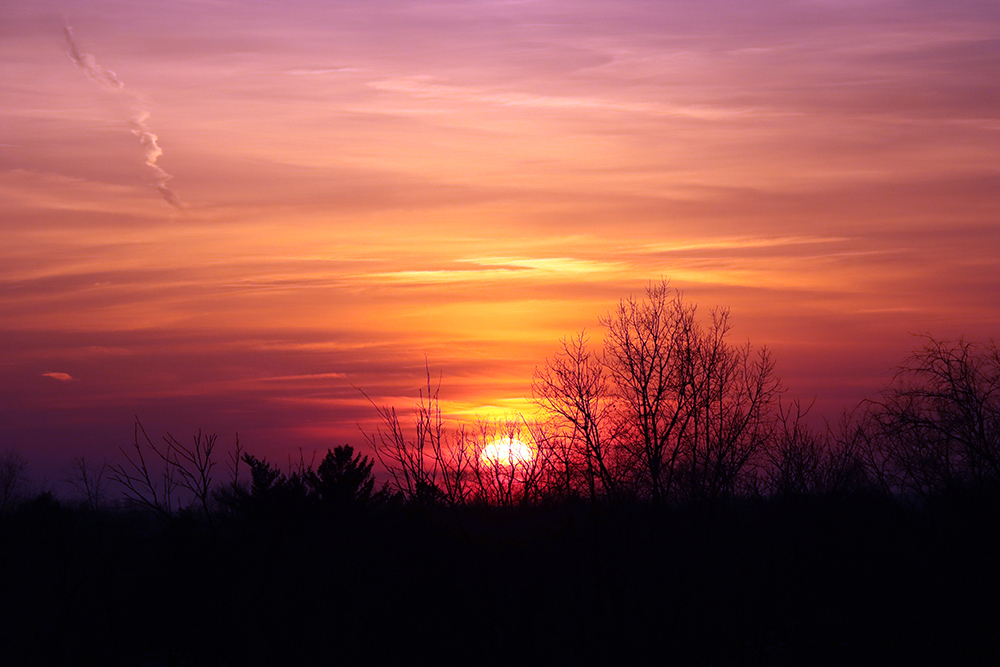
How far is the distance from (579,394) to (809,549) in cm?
1616

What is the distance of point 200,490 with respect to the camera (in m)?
13.2

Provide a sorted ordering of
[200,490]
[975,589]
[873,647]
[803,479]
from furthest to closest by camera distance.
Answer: [803,479]
[975,589]
[873,647]
[200,490]

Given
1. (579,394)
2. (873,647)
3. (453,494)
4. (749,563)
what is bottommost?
(873,647)

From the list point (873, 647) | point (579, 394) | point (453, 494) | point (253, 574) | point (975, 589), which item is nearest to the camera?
point (453, 494)

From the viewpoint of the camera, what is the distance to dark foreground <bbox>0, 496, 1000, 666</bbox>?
72.8ft

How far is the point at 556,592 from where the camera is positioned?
27.6 metres

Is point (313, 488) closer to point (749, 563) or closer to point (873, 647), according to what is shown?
point (749, 563)

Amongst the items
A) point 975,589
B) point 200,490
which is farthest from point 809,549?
point 200,490

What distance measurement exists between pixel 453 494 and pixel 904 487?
69.6ft

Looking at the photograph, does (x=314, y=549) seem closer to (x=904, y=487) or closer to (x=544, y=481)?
(x=544, y=481)

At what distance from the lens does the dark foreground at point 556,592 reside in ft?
72.8

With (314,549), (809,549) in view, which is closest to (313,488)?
(314,549)

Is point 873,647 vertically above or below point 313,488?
below

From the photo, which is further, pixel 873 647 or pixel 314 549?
pixel 314 549
